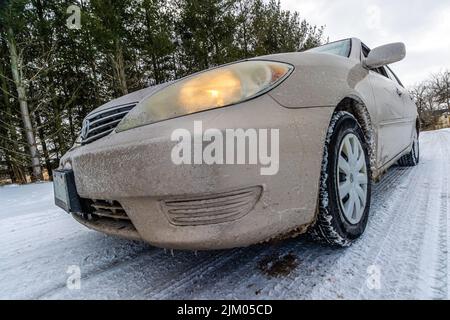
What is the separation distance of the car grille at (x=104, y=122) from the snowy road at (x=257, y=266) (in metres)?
0.68

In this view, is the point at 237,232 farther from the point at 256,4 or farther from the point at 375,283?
the point at 256,4

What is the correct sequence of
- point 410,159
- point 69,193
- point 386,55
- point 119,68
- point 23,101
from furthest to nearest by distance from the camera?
point 119,68 < point 23,101 < point 410,159 < point 386,55 < point 69,193

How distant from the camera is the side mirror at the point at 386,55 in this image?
2.10 metres

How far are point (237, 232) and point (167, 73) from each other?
48.4 ft

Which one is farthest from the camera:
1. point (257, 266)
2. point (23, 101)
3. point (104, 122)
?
point (23, 101)

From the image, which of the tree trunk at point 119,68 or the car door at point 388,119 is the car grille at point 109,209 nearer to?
the car door at point 388,119

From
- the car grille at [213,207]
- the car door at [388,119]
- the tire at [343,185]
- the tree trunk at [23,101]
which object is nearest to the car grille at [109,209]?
the car grille at [213,207]

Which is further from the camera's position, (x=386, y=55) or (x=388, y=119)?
(x=388, y=119)

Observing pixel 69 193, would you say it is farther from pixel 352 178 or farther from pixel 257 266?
pixel 352 178

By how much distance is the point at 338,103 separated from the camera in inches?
60.7

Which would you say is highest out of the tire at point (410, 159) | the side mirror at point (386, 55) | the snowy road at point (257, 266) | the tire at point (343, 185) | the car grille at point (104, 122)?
the side mirror at point (386, 55)

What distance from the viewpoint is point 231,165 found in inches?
43.8

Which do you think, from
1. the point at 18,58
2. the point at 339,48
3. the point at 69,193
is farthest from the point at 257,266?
the point at 18,58

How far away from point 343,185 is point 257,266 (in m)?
0.60
